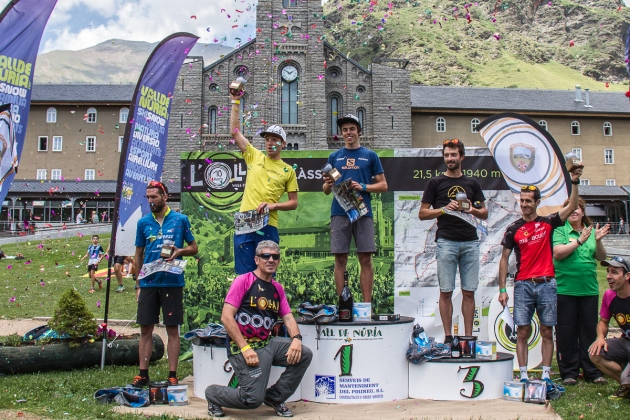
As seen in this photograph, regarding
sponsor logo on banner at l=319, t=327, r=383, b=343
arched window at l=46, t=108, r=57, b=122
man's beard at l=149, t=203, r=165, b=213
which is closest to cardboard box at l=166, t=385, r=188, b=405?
sponsor logo on banner at l=319, t=327, r=383, b=343

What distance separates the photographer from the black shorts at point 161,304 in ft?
21.3

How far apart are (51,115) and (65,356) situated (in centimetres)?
5232

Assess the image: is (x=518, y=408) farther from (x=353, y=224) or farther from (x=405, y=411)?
(x=353, y=224)

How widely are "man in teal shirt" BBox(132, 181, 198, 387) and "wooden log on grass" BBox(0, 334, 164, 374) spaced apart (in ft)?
5.20

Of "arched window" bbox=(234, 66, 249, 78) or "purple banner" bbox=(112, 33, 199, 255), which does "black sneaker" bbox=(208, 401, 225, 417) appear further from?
"arched window" bbox=(234, 66, 249, 78)

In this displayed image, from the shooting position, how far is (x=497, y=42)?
130125mm

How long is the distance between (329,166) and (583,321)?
370 cm

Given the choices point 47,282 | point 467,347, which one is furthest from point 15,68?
point 47,282

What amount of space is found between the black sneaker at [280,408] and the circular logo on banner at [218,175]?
12.9ft

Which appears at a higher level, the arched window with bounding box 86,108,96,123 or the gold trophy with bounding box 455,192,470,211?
the arched window with bounding box 86,108,96,123

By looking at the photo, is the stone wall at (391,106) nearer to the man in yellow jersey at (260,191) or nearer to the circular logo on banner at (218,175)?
the circular logo on banner at (218,175)

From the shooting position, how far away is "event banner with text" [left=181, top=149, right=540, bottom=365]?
28.6 feet

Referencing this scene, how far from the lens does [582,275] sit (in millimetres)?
7406

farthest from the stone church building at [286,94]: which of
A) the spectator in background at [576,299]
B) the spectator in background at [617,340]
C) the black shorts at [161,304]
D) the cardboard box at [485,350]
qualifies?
the cardboard box at [485,350]
